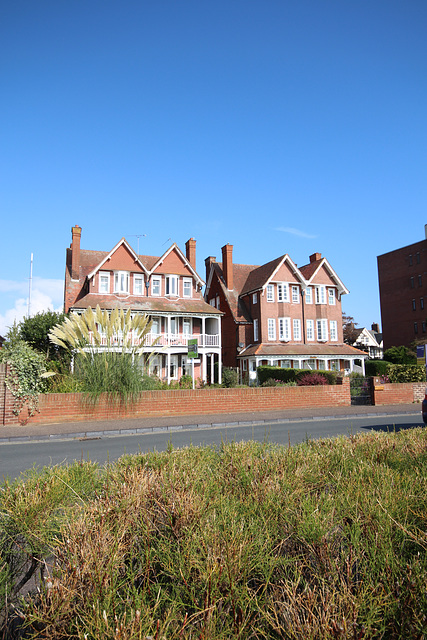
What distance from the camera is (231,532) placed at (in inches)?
119

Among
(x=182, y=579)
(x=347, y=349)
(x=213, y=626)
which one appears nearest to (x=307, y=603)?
(x=213, y=626)

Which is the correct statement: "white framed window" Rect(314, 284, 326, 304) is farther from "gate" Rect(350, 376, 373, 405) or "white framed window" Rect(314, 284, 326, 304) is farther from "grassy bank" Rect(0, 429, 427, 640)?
"grassy bank" Rect(0, 429, 427, 640)

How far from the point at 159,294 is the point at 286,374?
536 inches

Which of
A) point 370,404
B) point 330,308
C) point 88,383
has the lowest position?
point 370,404

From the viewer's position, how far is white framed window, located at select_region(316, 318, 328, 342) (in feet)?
136

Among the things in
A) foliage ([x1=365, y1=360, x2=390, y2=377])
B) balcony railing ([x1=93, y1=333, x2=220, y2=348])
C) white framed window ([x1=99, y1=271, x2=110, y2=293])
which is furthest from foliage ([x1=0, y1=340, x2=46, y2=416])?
foliage ([x1=365, y1=360, x2=390, y2=377])

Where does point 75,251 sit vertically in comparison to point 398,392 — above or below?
above

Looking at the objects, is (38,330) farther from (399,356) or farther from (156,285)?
(399,356)

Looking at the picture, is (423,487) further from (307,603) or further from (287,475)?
(307,603)

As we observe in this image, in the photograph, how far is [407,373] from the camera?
85.5 feet

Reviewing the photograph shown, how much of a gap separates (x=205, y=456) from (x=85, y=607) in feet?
10.9

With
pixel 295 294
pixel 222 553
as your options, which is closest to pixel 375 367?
pixel 295 294

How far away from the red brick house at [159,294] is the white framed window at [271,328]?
189 inches

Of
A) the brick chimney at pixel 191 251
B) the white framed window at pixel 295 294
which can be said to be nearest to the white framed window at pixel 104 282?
the brick chimney at pixel 191 251
